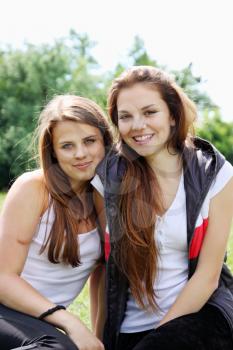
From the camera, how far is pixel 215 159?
9.32 ft

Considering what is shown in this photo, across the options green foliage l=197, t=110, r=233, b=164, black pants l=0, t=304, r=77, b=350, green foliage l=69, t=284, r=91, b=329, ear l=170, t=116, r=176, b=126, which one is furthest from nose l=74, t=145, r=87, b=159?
green foliage l=197, t=110, r=233, b=164

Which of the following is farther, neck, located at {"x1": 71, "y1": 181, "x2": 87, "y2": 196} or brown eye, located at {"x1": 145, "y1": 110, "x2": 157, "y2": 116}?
neck, located at {"x1": 71, "y1": 181, "x2": 87, "y2": 196}

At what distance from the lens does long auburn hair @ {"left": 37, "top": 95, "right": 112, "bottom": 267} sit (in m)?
2.84

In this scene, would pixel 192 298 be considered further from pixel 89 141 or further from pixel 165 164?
pixel 89 141

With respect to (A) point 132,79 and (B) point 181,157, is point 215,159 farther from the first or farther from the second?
(A) point 132,79

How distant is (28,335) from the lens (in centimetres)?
256

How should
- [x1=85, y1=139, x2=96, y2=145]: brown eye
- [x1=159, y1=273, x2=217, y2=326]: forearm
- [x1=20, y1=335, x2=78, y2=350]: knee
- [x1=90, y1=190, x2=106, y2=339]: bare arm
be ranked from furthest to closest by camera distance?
[x1=90, y1=190, x2=106, y2=339]: bare arm → [x1=85, y1=139, x2=96, y2=145]: brown eye → [x1=159, y1=273, x2=217, y2=326]: forearm → [x1=20, y1=335, x2=78, y2=350]: knee

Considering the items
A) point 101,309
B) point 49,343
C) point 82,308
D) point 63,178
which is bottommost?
point 82,308

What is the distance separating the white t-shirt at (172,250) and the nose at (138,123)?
322 mm

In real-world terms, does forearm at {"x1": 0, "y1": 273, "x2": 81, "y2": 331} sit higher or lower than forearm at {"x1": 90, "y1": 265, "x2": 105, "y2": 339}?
higher

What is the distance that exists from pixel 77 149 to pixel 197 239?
2.41ft

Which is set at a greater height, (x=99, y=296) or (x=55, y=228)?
(x=55, y=228)

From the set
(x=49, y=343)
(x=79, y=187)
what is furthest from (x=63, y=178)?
(x=49, y=343)

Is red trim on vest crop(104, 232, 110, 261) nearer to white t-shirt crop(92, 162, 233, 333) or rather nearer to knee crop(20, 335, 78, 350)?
white t-shirt crop(92, 162, 233, 333)
